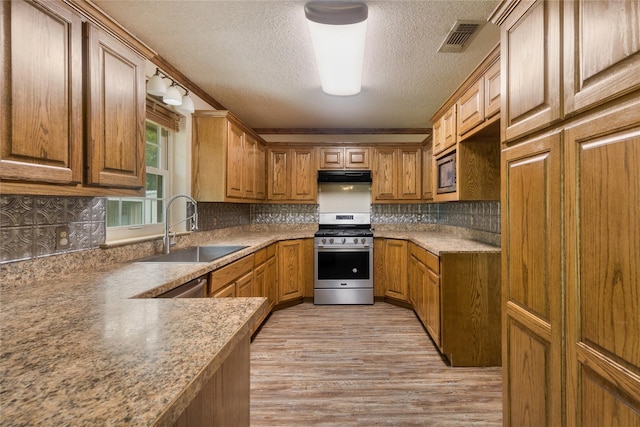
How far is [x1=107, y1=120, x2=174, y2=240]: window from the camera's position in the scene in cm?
219

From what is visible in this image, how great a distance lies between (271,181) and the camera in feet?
14.4

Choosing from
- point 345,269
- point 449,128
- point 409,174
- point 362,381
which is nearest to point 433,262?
point 362,381

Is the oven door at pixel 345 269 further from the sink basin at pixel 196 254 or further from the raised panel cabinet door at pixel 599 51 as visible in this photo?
the raised panel cabinet door at pixel 599 51

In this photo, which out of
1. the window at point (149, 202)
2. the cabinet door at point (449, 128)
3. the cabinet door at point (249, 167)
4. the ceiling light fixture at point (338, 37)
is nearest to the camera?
the ceiling light fixture at point (338, 37)

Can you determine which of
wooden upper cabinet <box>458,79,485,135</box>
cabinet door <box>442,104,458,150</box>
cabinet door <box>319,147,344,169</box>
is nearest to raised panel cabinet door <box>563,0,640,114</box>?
wooden upper cabinet <box>458,79,485,135</box>

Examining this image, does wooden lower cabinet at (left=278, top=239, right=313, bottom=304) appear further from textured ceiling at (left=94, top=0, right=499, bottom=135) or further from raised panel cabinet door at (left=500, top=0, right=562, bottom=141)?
raised panel cabinet door at (left=500, top=0, right=562, bottom=141)

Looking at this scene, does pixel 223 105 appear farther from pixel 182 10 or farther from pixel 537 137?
pixel 537 137

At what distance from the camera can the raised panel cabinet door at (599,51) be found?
0.82 m

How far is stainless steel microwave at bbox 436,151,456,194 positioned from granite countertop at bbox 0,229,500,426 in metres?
2.22

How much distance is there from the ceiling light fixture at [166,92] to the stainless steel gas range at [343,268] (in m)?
2.13

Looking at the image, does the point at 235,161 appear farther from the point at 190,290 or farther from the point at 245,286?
the point at 190,290

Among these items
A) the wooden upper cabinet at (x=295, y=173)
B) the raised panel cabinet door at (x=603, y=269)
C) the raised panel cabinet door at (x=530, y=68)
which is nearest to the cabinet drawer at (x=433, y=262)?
the raised panel cabinet door at (x=530, y=68)

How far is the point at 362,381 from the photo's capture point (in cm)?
217

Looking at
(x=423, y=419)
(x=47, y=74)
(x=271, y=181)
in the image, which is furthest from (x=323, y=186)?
(x=47, y=74)
